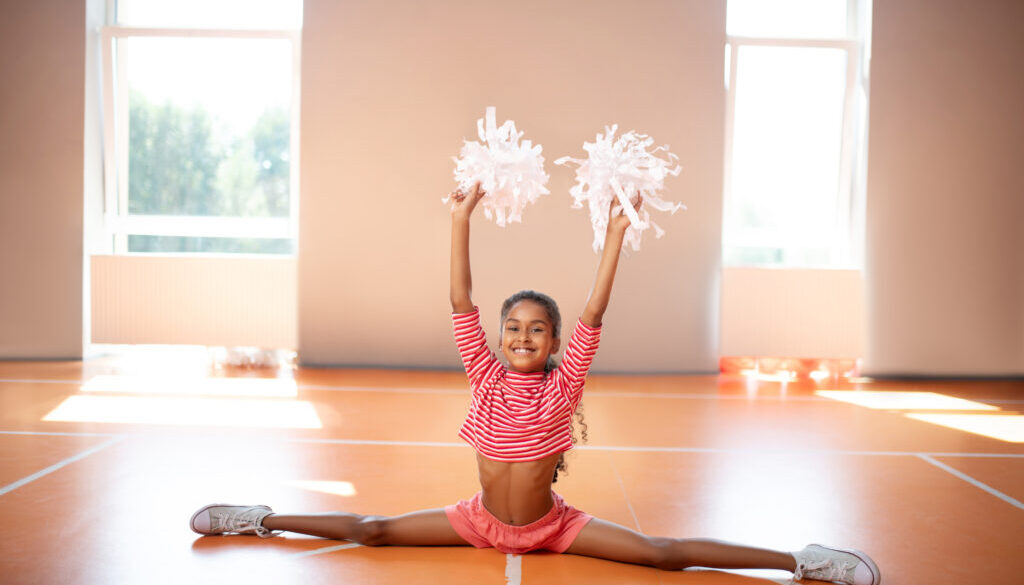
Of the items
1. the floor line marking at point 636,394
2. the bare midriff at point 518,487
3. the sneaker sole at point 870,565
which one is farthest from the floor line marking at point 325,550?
the floor line marking at point 636,394

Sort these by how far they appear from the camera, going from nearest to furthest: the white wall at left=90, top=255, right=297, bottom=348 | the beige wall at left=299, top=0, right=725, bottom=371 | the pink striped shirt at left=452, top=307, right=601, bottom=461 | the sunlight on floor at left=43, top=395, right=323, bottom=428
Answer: the pink striped shirt at left=452, top=307, right=601, bottom=461 < the sunlight on floor at left=43, top=395, right=323, bottom=428 < the beige wall at left=299, top=0, right=725, bottom=371 < the white wall at left=90, top=255, right=297, bottom=348

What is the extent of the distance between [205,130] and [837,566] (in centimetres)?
553

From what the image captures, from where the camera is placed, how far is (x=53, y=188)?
5.74 m

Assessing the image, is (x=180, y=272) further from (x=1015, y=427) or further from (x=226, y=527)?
(x=1015, y=427)

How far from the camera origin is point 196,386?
4836 mm

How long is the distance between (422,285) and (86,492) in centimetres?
328

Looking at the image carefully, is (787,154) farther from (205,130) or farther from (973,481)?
(205,130)

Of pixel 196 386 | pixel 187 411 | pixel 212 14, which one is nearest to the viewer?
pixel 187 411

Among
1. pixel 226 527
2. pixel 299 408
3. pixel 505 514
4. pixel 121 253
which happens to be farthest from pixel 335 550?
pixel 121 253

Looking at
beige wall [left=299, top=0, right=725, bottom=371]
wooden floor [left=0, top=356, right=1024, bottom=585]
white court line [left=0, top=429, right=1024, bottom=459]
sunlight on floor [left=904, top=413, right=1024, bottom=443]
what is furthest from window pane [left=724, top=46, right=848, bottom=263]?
white court line [left=0, top=429, right=1024, bottom=459]

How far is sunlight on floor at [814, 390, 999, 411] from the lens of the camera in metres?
4.64

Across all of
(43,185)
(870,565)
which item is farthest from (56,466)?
(43,185)

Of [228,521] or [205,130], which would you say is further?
[205,130]

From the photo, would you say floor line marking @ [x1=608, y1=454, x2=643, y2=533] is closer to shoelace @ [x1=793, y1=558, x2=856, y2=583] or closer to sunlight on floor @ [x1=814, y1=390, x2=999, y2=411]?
shoelace @ [x1=793, y1=558, x2=856, y2=583]
